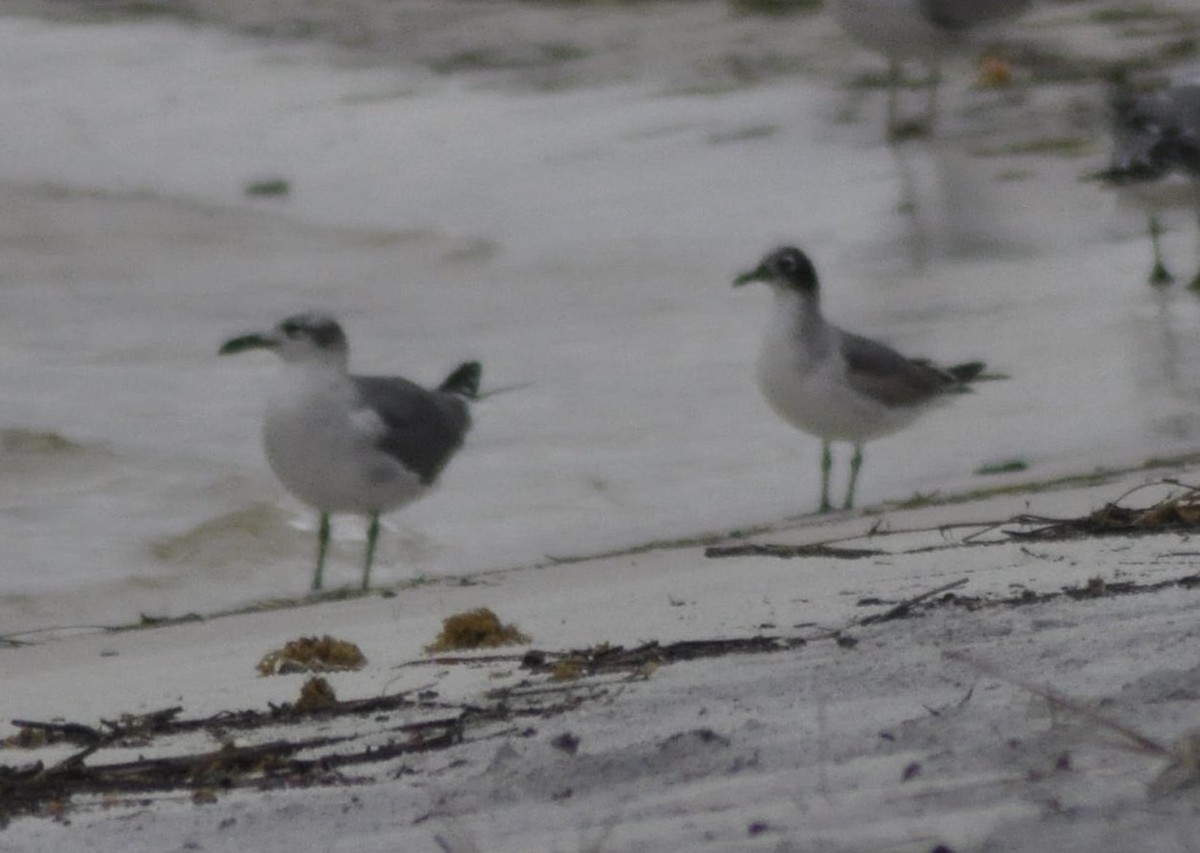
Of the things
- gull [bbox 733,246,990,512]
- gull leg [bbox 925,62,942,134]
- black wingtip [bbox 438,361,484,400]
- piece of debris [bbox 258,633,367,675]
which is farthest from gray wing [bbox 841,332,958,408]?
gull leg [bbox 925,62,942,134]

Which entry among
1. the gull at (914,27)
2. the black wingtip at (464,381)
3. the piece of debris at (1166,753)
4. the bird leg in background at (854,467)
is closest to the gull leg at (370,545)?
the black wingtip at (464,381)

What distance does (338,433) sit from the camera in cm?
735

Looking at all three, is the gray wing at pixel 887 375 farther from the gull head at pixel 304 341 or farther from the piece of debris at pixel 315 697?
the piece of debris at pixel 315 697

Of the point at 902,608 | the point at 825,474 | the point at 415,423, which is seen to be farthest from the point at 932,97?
the point at 902,608

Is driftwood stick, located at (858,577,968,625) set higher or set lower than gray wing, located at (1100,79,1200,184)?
lower

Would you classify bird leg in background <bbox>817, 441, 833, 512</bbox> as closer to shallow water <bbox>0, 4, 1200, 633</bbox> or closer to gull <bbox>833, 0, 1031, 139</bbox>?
shallow water <bbox>0, 4, 1200, 633</bbox>

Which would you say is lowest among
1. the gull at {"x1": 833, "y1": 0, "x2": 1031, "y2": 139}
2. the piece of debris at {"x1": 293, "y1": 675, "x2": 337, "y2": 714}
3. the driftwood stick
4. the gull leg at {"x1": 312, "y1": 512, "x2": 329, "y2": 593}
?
the gull leg at {"x1": 312, "y1": 512, "x2": 329, "y2": 593}

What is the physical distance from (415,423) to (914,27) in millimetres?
7190

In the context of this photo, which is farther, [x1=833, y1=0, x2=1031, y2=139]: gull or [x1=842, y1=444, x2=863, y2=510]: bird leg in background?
[x1=833, y1=0, x2=1031, y2=139]: gull

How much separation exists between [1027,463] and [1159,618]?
4.11 metres

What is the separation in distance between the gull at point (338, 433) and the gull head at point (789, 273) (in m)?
1.23

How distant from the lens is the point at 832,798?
3303 millimetres

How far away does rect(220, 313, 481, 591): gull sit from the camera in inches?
287

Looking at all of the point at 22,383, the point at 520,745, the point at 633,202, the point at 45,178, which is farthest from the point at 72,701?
the point at 45,178
